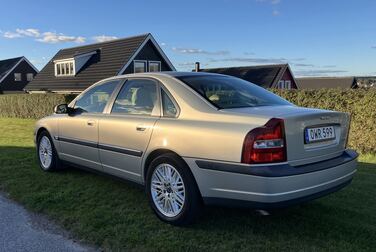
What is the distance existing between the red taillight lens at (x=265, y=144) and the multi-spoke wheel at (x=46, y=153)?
391cm

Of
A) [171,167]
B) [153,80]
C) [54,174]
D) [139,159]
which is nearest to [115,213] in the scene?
[139,159]

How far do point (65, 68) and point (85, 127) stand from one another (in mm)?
29679

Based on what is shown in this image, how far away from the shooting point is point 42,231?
408cm

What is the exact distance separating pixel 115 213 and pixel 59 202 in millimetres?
889

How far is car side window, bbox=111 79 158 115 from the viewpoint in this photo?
15.1 ft

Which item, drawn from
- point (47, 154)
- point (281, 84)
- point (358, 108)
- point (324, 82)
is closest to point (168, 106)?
point (47, 154)

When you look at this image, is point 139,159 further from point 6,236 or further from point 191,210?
point 6,236

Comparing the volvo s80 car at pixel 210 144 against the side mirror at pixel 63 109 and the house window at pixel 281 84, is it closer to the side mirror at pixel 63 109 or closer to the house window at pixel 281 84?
the side mirror at pixel 63 109

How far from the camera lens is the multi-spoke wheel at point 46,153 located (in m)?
6.39

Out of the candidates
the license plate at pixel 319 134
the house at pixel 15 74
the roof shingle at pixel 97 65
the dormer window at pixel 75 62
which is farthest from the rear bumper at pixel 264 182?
the house at pixel 15 74

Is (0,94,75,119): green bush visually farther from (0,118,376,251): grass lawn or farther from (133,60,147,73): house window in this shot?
(0,118,376,251): grass lawn

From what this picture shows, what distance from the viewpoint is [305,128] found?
361cm

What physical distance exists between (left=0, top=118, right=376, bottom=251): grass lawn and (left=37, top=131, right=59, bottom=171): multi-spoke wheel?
1.67 ft

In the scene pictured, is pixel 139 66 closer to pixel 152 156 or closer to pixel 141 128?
pixel 141 128
